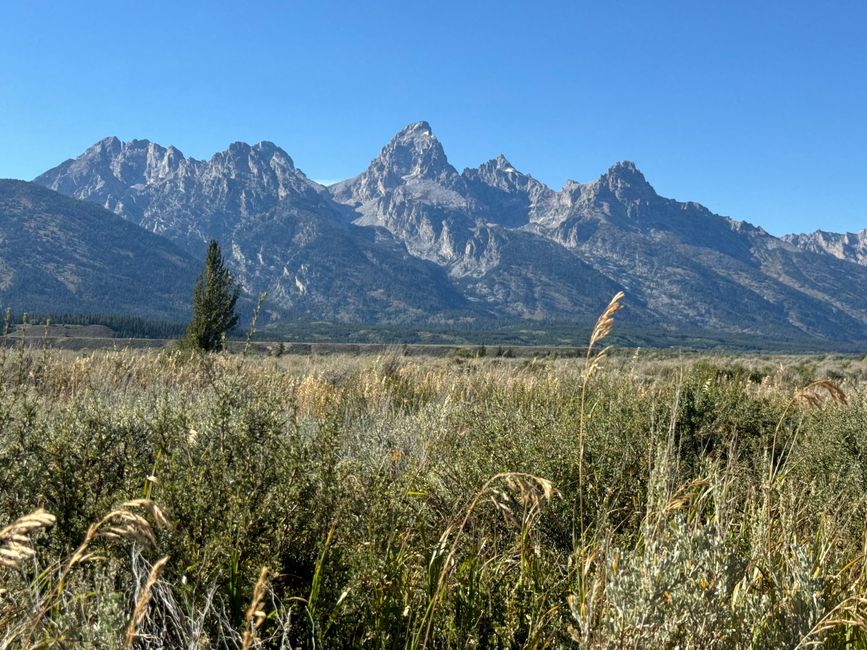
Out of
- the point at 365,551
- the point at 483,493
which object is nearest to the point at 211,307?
the point at 365,551

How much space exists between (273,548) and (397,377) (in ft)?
32.8

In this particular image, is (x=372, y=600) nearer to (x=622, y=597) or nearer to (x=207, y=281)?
(x=622, y=597)

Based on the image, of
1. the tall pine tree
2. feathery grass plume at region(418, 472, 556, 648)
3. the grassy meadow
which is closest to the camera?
feathery grass plume at region(418, 472, 556, 648)

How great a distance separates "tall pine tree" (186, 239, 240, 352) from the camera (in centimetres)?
2869

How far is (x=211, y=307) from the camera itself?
3008cm

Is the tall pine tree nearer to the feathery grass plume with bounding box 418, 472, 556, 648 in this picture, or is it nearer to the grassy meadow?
the grassy meadow

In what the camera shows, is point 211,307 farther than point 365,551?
Yes

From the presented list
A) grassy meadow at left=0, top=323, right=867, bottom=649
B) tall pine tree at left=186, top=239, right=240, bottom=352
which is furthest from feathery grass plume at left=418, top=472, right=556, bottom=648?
tall pine tree at left=186, top=239, right=240, bottom=352

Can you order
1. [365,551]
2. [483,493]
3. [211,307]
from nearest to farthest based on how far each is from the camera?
A: [483,493], [365,551], [211,307]

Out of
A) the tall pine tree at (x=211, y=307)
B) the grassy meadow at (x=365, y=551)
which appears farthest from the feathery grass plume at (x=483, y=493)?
the tall pine tree at (x=211, y=307)

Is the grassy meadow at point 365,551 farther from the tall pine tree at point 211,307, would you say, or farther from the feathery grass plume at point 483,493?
the tall pine tree at point 211,307

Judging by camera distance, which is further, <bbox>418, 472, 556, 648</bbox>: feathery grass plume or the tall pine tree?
the tall pine tree

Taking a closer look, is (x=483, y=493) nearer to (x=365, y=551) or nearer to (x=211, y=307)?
(x=365, y=551)

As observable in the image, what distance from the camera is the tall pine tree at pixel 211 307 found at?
94.1 feet
